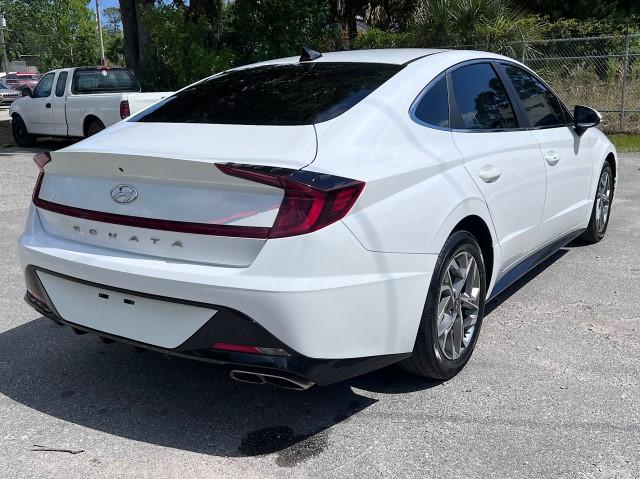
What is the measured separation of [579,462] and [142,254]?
79.5 inches

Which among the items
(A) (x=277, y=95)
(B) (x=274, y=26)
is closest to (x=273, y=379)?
(A) (x=277, y=95)

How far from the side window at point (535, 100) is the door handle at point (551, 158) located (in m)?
0.21

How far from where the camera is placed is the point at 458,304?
3.57 m

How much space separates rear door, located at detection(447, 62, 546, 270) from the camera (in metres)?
3.68

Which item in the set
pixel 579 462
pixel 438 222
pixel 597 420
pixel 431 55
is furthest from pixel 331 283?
pixel 431 55

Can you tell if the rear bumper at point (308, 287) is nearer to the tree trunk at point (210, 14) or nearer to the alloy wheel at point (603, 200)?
the alloy wheel at point (603, 200)

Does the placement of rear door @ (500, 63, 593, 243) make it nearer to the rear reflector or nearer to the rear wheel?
the rear reflector

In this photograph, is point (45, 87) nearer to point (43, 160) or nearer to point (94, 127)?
point (94, 127)

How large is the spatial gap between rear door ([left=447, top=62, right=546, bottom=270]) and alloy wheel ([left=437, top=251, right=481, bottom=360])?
0.35 m

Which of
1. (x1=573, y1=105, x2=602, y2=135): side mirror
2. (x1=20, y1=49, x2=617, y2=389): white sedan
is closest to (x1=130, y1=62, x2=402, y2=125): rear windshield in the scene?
(x1=20, y1=49, x2=617, y2=389): white sedan

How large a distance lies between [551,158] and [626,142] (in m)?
10.4

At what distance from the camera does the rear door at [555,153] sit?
451 cm

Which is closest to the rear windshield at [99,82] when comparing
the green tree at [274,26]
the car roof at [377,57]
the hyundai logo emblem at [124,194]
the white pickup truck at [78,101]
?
the white pickup truck at [78,101]

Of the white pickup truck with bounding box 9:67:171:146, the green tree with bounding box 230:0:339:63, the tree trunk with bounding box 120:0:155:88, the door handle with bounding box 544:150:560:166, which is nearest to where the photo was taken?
the door handle with bounding box 544:150:560:166
